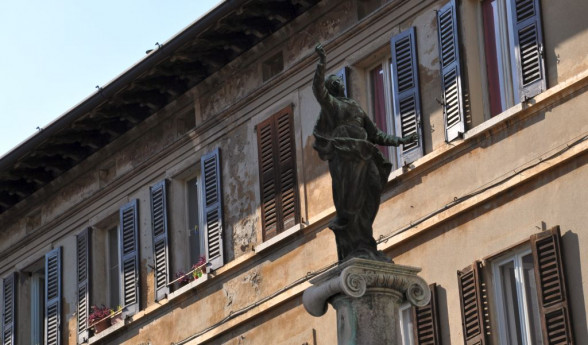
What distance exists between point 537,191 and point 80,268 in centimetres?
1157

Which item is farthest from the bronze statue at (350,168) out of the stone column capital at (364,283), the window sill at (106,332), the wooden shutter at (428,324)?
the window sill at (106,332)

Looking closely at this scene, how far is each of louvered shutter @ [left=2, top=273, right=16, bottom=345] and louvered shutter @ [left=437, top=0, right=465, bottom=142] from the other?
1201 centimetres

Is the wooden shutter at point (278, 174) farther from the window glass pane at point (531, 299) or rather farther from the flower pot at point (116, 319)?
the window glass pane at point (531, 299)

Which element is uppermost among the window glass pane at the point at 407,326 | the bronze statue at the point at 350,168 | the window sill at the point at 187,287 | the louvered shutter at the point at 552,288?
the window sill at the point at 187,287

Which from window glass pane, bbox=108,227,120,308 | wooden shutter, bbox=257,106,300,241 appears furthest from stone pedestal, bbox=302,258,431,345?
window glass pane, bbox=108,227,120,308

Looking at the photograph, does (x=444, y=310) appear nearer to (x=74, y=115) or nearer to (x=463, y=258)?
(x=463, y=258)

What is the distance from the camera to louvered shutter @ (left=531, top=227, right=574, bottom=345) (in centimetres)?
2311

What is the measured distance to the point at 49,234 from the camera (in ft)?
115

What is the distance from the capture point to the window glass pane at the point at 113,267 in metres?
33.1

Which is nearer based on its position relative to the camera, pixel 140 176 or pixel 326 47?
pixel 326 47

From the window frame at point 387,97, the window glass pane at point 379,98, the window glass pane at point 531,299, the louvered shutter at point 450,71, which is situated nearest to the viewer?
the window glass pane at point 531,299

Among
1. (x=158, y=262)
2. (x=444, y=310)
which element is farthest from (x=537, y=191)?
(x=158, y=262)

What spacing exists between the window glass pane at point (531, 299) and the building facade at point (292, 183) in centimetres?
2

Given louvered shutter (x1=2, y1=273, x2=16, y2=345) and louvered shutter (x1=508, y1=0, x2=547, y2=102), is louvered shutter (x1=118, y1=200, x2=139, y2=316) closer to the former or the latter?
louvered shutter (x1=2, y1=273, x2=16, y2=345)
